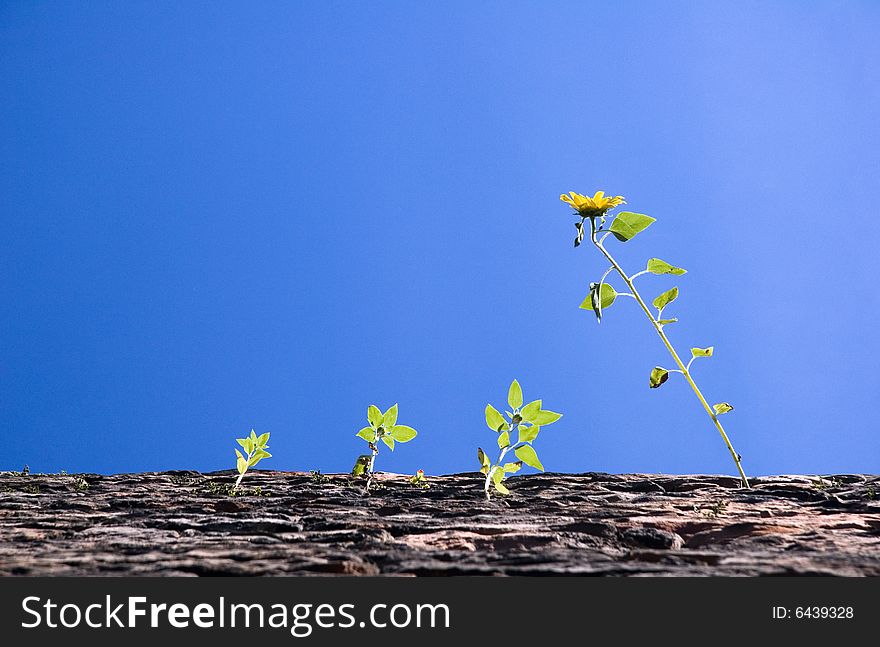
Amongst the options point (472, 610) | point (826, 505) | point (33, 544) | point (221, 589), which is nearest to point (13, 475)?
point (33, 544)

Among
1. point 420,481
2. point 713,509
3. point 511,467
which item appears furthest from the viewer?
point 420,481

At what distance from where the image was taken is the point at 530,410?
2.58 meters

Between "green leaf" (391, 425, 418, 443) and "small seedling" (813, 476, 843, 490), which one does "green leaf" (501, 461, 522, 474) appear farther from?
"small seedling" (813, 476, 843, 490)

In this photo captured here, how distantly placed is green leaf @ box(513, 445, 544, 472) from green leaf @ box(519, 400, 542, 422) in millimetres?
108

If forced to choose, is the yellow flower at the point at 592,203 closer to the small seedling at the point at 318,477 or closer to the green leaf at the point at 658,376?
the green leaf at the point at 658,376

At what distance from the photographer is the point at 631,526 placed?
169 cm

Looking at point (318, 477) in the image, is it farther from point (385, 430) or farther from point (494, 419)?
point (494, 419)

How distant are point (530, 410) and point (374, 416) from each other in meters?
0.73

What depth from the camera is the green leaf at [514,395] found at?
8.45ft

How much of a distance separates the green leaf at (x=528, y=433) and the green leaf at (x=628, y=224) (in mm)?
766

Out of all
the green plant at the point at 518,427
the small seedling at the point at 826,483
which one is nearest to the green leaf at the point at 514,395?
the green plant at the point at 518,427

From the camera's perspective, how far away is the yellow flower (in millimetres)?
2469

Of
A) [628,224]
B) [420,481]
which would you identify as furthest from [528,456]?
[628,224]

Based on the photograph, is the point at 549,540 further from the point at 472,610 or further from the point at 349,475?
the point at 349,475
